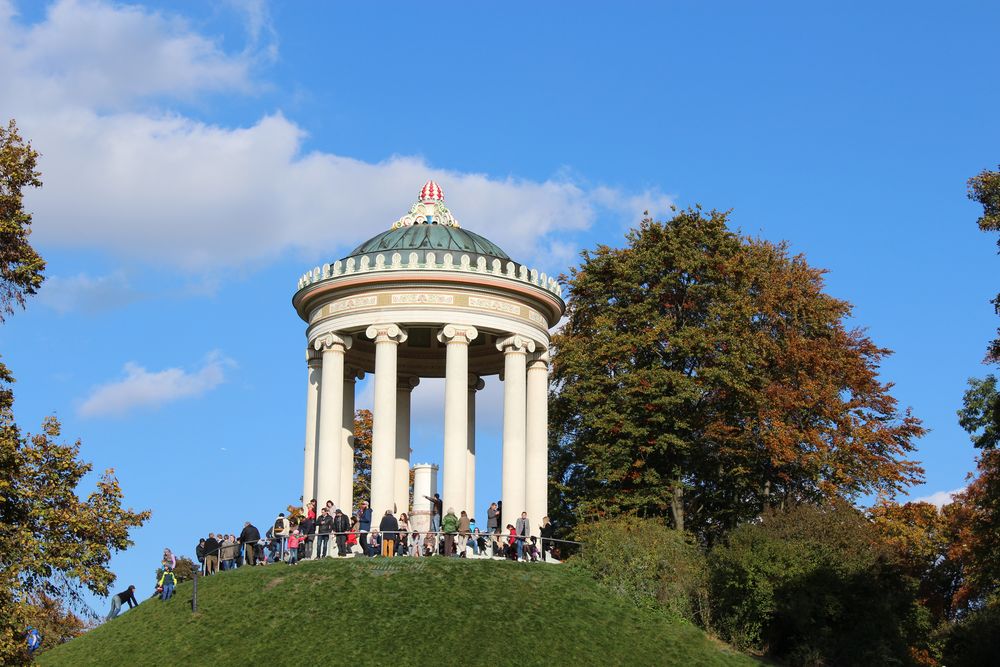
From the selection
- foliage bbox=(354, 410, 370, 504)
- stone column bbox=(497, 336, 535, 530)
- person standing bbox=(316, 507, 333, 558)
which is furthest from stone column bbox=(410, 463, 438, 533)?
foliage bbox=(354, 410, 370, 504)

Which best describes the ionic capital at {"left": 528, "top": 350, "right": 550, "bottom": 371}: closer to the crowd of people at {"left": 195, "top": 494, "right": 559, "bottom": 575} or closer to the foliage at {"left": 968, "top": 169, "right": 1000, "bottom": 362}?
the crowd of people at {"left": 195, "top": 494, "right": 559, "bottom": 575}

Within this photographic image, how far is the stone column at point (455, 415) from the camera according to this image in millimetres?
46750

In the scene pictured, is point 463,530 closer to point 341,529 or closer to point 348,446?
point 341,529

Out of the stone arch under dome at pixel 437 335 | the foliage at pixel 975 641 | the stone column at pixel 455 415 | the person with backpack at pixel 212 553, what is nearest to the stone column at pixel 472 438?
the stone arch under dome at pixel 437 335

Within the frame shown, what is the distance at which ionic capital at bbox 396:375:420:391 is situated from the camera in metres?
55.0

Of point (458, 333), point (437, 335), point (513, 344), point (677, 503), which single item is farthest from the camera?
point (677, 503)

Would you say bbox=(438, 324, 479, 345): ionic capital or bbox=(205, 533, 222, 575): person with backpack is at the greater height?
bbox=(438, 324, 479, 345): ionic capital

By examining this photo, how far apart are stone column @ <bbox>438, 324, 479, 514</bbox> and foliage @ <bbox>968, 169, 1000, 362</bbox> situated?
57.1ft

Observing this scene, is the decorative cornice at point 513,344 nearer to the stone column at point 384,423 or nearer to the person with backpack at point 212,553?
the stone column at point 384,423

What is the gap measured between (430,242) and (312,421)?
310 inches

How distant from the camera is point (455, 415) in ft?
155

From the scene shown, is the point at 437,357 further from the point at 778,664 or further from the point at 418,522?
the point at 778,664

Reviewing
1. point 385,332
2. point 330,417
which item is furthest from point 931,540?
point 330,417

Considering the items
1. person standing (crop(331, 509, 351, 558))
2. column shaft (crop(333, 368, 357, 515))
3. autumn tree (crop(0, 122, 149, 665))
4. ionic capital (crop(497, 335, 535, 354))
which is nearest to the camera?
autumn tree (crop(0, 122, 149, 665))
